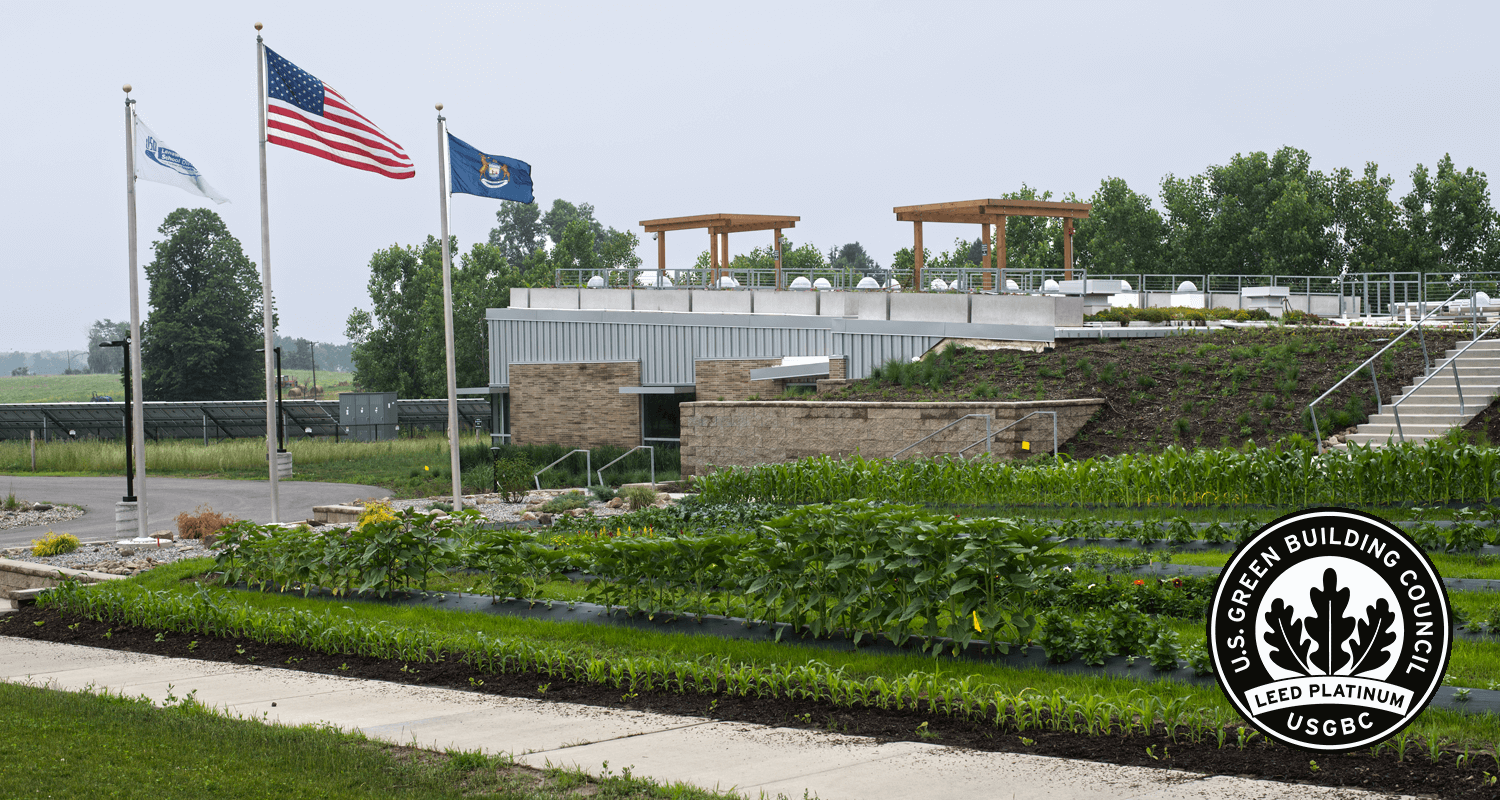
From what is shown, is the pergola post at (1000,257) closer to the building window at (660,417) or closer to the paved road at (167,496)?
the building window at (660,417)

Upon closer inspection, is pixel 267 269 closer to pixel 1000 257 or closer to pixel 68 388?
pixel 1000 257

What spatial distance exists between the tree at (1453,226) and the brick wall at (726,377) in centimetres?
4200

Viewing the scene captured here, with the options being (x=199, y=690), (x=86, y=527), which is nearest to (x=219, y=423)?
(x=86, y=527)

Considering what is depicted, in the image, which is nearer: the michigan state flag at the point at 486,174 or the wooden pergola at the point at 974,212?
the michigan state flag at the point at 486,174

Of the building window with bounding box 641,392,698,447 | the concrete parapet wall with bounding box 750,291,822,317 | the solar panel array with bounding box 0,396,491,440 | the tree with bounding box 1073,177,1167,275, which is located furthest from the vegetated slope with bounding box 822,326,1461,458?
the tree with bounding box 1073,177,1167,275

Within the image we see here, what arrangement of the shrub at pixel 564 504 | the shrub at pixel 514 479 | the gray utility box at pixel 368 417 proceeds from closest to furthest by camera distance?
the shrub at pixel 564 504 → the shrub at pixel 514 479 → the gray utility box at pixel 368 417

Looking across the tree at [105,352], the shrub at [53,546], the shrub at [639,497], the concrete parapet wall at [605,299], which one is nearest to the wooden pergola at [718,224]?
the concrete parapet wall at [605,299]

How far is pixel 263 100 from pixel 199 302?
5972cm

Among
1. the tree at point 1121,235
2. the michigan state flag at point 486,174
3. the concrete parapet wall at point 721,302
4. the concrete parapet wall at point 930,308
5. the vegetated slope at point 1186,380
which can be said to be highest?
the tree at point 1121,235

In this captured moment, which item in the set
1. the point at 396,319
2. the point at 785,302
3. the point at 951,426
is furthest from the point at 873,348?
the point at 396,319

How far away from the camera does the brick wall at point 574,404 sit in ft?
105

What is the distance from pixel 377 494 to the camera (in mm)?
29141

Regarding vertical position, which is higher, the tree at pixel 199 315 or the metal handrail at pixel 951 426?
the tree at pixel 199 315

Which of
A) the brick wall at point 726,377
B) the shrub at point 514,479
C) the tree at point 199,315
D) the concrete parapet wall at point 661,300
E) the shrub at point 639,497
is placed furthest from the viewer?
the tree at point 199,315
